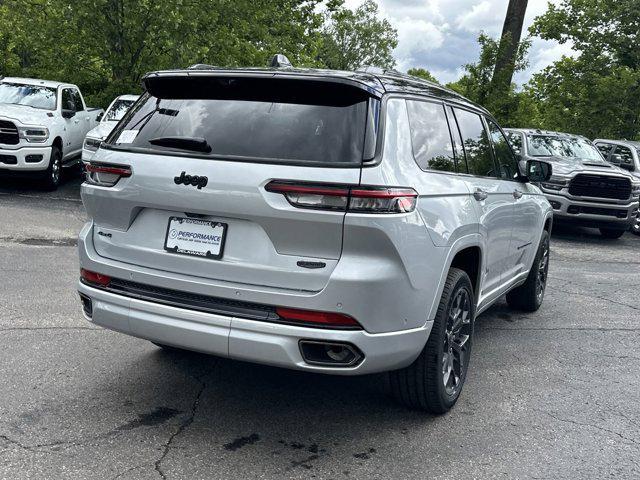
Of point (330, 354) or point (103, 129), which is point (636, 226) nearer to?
point (103, 129)

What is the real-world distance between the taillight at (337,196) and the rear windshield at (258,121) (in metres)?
0.15

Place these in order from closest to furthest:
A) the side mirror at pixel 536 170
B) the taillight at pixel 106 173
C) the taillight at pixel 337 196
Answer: the taillight at pixel 337 196
the taillight at pixel 106 173
the side mirror at pixel 536 170

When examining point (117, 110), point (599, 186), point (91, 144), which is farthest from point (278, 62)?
point (117, 110)

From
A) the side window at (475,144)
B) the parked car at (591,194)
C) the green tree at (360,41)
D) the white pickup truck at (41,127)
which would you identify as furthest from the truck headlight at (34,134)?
the green tree at (360,41)

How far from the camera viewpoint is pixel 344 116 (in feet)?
11.2

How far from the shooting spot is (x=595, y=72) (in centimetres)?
2459

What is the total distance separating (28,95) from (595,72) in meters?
19.1

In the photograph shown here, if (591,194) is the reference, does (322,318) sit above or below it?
above

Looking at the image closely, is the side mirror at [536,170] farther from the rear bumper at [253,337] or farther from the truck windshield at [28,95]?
the truck windshield at [28,95]

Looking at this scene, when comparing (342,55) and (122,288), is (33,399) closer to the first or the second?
(122,288)

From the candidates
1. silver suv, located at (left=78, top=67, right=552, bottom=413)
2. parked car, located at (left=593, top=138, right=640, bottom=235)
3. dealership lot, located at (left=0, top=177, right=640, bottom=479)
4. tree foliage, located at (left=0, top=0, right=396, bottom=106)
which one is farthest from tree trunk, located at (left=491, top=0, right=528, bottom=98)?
silver suv, located at (left=78, top=67, right=552, bottom=413)

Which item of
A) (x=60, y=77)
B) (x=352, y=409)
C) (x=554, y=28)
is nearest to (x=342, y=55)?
(x=554, y=28)

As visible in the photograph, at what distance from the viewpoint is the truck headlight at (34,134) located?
40.8 ft

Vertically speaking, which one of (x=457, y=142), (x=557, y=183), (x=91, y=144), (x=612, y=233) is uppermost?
(x=457, y=142)
